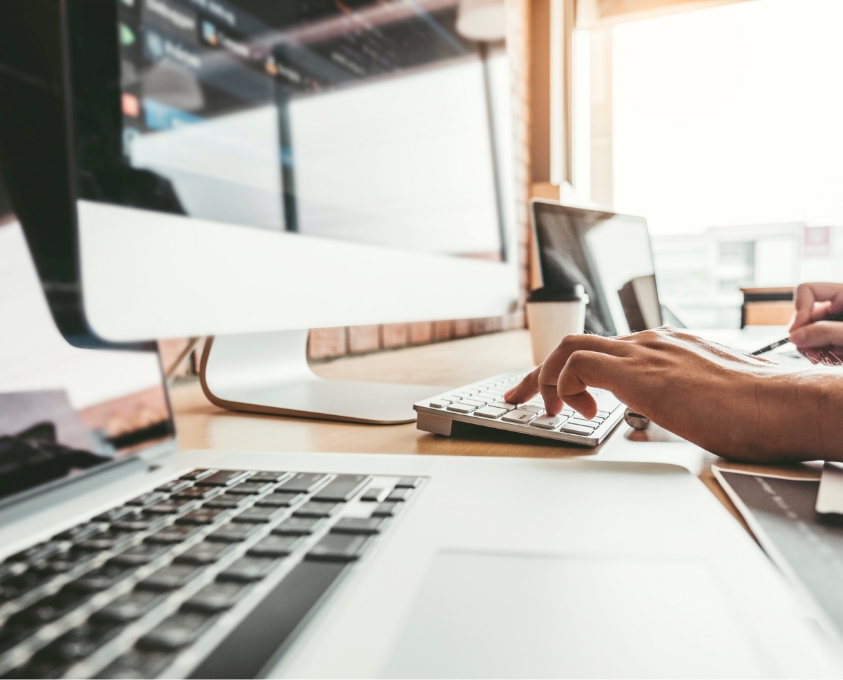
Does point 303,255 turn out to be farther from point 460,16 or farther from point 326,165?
point 460,16

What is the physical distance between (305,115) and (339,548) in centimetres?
34

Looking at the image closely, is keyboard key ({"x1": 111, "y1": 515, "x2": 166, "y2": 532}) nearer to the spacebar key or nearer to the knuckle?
the spacebar key

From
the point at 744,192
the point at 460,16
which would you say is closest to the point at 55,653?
the point at 460,16

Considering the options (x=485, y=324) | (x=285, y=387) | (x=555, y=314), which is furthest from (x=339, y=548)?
(x=485, y=324)

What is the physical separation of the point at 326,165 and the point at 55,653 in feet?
1.25

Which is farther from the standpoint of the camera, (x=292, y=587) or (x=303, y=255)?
(x=303, y=255)

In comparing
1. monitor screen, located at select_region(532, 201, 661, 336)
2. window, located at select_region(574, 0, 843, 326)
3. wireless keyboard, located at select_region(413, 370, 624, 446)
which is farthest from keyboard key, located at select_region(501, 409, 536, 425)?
window, located at select_region(574, 0, 843, 326)

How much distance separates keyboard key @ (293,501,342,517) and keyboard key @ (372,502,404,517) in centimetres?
2

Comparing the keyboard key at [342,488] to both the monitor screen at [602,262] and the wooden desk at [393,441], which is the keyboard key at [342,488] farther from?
the monitor screen at [602,262]

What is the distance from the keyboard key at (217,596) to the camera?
0.47 feet

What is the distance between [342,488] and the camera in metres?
0.24

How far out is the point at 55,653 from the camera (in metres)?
0.13

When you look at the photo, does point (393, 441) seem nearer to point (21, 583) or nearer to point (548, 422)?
point (548, 422)

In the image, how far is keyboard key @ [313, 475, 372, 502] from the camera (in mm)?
233
